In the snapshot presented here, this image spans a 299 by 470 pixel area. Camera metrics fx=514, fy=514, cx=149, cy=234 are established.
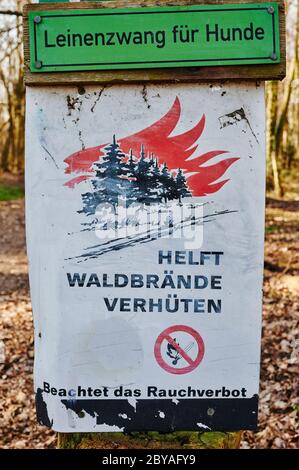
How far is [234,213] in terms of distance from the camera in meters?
2.03

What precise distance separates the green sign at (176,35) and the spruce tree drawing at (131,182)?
1.07 ft

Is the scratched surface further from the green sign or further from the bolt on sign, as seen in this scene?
the green sign

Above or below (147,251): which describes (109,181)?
above

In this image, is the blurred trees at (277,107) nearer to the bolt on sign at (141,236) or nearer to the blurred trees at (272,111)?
the blurred trees at (272,111)

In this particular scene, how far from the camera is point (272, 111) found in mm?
13570

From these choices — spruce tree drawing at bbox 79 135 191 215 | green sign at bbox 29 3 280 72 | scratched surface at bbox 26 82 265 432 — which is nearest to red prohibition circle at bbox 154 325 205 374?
scratched surface at bbox 26 82 265 432

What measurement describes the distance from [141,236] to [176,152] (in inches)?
14.1

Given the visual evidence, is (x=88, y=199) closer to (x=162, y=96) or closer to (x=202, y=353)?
(x=162, y=96)

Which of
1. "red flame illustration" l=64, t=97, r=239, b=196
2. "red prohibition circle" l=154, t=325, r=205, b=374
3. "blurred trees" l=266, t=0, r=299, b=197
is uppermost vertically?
"blurred trees" l=266, t=0, r=299, b=197

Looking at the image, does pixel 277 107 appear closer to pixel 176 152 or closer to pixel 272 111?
pixel 272 111

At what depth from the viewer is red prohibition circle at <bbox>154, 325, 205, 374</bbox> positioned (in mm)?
2047

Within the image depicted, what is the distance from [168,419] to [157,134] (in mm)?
1134

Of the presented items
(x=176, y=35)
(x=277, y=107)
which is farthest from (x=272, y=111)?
(x=176, y=35)

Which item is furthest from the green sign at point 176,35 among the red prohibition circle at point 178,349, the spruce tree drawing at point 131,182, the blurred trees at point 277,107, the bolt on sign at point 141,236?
the blurred trees at point 277,107
